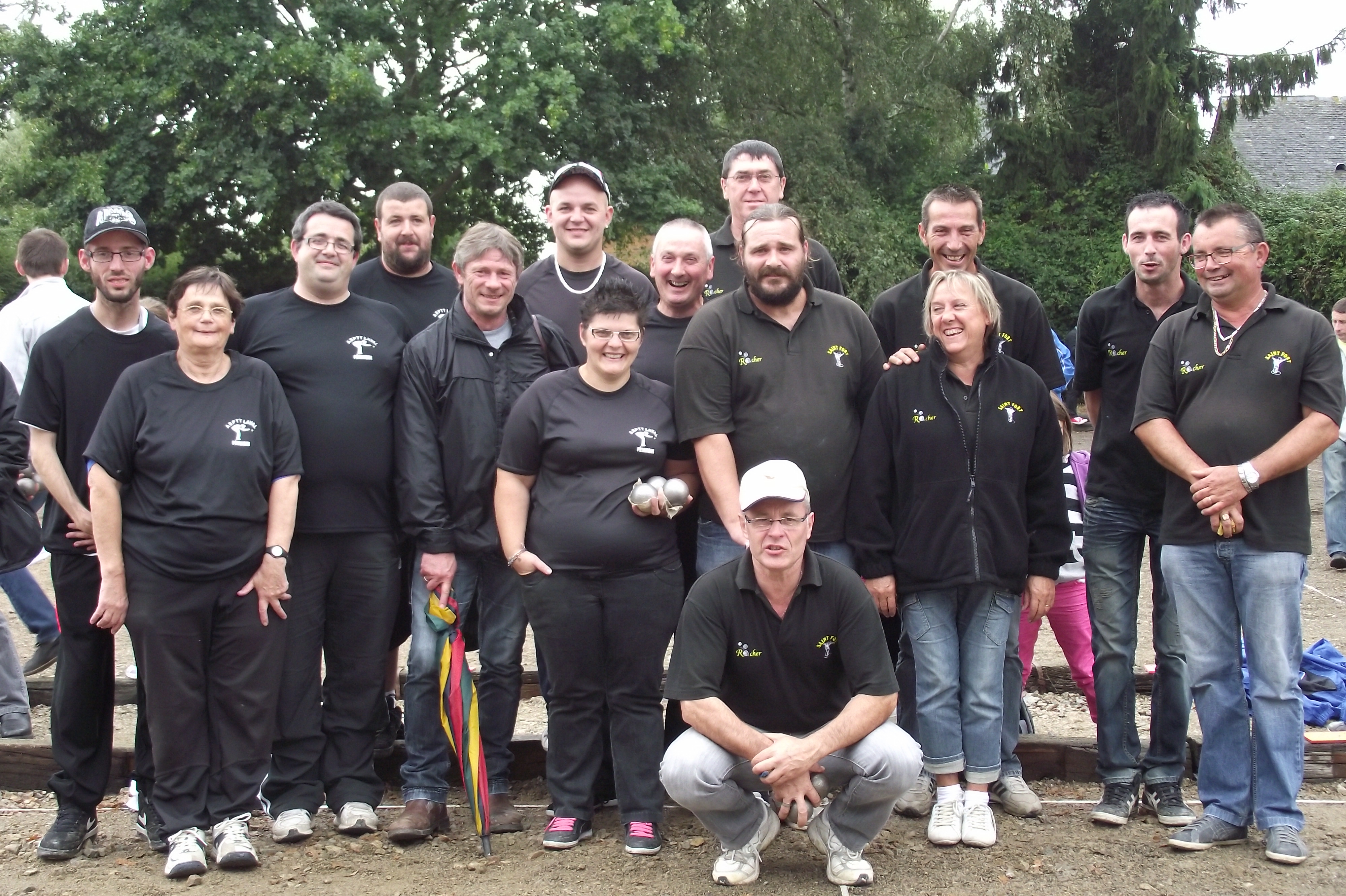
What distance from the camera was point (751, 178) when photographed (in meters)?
5.36

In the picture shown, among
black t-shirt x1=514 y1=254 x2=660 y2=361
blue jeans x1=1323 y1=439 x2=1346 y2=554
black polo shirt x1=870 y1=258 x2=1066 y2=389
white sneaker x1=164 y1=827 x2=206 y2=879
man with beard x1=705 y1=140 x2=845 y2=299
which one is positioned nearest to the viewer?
white sneaker x1=164 y1=827 x2=206 y2=879

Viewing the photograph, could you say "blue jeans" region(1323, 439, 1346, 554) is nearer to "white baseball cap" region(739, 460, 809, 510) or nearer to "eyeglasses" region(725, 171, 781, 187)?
"eyeglasses" region(725, 171, 781, 187)

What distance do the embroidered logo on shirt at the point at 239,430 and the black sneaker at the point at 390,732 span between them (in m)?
1.51

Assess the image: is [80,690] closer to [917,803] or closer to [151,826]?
[151,826]

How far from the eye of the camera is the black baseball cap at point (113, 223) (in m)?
4.60

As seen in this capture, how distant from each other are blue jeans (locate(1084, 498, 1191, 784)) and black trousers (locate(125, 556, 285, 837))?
307cm

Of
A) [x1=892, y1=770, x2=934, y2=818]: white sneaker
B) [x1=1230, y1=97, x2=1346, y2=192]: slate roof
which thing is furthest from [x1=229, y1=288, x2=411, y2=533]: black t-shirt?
[x1=1230, y1=97, x2=1346, y2=192]: slate roof

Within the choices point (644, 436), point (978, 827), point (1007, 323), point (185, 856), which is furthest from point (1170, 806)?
point (185, 856)

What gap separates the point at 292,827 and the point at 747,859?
5.47ft

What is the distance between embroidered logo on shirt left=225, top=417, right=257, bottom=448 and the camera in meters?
4.32

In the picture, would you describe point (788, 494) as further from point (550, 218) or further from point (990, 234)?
point (990, 234)

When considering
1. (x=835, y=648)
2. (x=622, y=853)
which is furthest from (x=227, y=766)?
(x=835, y=648)

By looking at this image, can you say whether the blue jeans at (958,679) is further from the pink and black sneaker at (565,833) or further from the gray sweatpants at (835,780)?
the pink and black sneaker at (565,833)

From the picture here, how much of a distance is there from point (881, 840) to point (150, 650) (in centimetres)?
267
